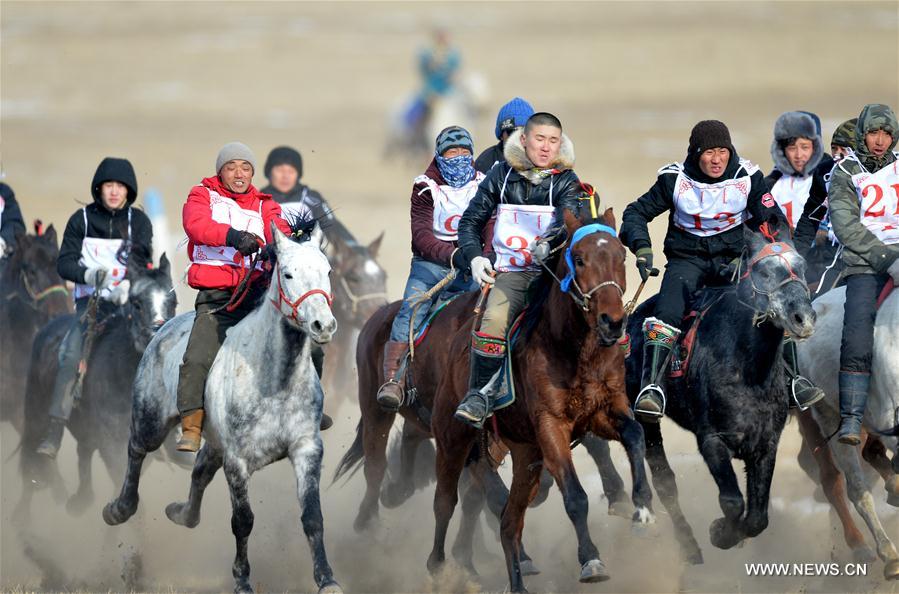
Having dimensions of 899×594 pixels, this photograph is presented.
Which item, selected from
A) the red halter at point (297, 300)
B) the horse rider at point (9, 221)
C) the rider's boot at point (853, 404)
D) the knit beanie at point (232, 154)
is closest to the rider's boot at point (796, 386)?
the rider's boot at point (853, 404)

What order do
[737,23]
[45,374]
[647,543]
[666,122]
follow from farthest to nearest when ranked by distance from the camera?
[737,23] < [666,122] < [45,374] < [647,543]

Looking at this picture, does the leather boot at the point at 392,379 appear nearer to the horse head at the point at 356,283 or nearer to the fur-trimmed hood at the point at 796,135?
the fur-trimmed hood at the point at 796,135

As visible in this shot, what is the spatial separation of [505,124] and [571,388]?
3783 mm

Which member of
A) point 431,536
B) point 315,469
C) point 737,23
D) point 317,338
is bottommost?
point 431,536

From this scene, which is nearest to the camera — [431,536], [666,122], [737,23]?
[431,536]

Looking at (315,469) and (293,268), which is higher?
(293,268)

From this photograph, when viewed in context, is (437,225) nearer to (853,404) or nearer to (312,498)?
(312,498)

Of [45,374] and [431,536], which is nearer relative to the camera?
[431,536]

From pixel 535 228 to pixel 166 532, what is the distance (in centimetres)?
466

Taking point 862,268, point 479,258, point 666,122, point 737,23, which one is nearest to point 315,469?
point 479,258

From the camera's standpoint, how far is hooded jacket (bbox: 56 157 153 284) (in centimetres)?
1304

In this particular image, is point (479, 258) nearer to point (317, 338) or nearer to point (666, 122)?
point (317, 338)

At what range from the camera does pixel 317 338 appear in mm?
9133

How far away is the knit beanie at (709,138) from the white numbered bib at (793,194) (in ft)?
8.49
